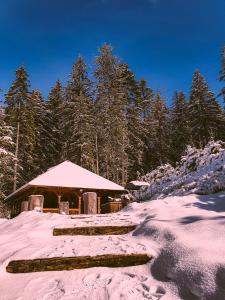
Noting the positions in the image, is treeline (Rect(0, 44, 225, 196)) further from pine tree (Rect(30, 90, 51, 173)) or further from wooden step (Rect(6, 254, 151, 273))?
wooden step (Rect(6, 254, 151, 273))

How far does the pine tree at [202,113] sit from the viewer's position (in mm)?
38625

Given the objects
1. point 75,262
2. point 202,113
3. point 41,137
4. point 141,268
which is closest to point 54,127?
point 41,137

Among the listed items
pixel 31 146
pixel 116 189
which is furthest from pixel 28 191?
pixel 31 146

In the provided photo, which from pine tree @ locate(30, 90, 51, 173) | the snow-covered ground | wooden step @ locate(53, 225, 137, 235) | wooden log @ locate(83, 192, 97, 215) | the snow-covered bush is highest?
pine tree @ locate(30, 90, 51, 173)

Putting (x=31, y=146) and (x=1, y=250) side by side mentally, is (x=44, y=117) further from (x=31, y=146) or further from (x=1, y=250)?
(x=1, y=250)

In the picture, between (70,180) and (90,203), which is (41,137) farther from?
(90,203)

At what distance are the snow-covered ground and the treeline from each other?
22093 mm

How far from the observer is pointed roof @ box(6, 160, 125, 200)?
62.3 ft

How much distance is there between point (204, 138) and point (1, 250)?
3692 cm

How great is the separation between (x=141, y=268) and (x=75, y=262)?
88cm

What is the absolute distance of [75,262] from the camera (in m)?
3.81

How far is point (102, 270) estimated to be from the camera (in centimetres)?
368

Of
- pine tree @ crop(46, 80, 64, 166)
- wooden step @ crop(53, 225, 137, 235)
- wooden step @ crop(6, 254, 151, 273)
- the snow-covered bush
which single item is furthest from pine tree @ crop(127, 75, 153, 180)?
wooden step @ crop(6, 254, 151, 273)

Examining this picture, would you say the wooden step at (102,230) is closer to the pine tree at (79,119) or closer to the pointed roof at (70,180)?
the pointed roof at (70,180)
